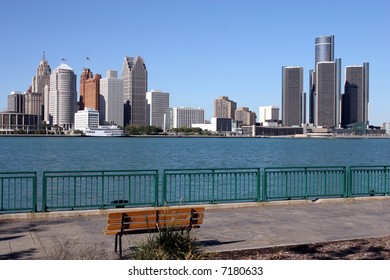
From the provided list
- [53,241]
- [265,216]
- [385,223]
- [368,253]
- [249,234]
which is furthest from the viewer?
[265,216]

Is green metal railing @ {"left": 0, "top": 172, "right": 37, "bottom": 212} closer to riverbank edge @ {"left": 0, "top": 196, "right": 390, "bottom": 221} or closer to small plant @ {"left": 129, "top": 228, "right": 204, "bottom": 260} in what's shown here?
riverbank edge @ {"left": 0, "top": 196, "right": 390, "bottom": 221}

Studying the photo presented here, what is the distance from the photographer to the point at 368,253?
9.21m

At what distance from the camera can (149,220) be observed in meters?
9.55

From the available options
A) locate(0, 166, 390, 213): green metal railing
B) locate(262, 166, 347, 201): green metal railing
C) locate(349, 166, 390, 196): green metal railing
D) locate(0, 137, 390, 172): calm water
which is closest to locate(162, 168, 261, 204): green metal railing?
locate(0, 166, 390, 213): green metal railing

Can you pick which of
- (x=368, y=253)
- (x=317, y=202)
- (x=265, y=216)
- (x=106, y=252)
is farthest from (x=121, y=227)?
(x=317, y=202)

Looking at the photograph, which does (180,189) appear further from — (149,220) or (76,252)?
(76,252)

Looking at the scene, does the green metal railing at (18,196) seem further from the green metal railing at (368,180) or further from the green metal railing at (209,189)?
the green metal railing at (368,180)

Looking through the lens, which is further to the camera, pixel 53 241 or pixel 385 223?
pixel 385 223

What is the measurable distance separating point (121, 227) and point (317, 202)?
8.99 metres

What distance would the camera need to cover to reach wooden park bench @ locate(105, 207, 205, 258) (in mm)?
9258

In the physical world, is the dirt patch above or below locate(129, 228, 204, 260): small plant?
below

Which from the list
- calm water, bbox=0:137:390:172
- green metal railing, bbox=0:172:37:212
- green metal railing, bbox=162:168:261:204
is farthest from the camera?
calm water, bbox=0:137:390:172
